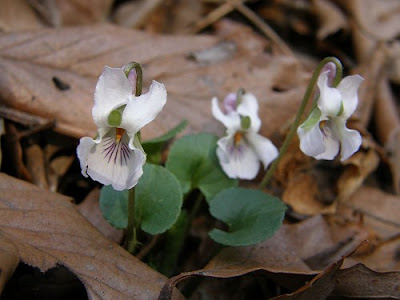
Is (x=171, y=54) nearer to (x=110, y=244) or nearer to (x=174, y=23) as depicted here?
(x=174, y=23)

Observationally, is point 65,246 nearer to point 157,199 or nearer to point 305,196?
point 157,199

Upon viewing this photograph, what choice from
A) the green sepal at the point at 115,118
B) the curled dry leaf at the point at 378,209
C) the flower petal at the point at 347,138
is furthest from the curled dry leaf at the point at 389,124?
the green sepal at the point at 115,118

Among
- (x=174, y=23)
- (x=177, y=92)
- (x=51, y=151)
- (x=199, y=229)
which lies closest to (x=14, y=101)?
(x=51, y=151)

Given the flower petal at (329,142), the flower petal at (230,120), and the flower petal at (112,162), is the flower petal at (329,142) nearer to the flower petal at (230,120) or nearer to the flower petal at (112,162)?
the flower petal at (230,120)

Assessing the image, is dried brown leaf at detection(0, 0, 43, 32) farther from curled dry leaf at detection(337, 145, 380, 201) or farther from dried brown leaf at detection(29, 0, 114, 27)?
curled dry leaf at detection(337, 145, 380, 201)

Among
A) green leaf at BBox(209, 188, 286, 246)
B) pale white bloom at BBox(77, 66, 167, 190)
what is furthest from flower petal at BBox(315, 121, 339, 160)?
pale white bloom at BBox(77, 66, 167, 190)
